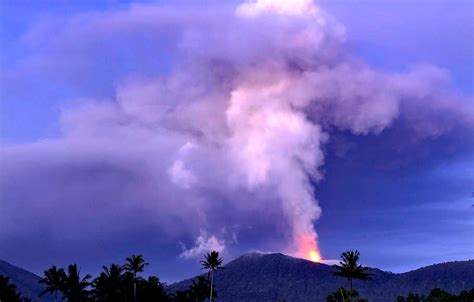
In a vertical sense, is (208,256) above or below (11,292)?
above

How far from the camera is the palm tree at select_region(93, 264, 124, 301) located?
16612cm

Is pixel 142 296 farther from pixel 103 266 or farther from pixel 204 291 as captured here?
pixel 204 291

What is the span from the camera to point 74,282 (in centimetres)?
16025

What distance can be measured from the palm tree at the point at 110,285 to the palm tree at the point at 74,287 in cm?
498

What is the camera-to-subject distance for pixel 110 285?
168m

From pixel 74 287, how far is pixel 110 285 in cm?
1030

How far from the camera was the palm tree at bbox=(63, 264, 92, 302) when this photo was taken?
160 meters

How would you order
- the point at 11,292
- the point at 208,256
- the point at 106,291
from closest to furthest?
the point at 11,292
the point at 106,291
the point at 208,256

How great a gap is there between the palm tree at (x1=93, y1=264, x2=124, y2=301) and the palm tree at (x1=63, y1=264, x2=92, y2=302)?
498 centimetres

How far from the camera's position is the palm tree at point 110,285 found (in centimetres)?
16612

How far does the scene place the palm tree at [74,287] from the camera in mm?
159500

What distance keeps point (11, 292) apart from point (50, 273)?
9.29 meters

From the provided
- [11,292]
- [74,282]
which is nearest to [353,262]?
[74,282]

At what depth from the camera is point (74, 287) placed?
525 ft
